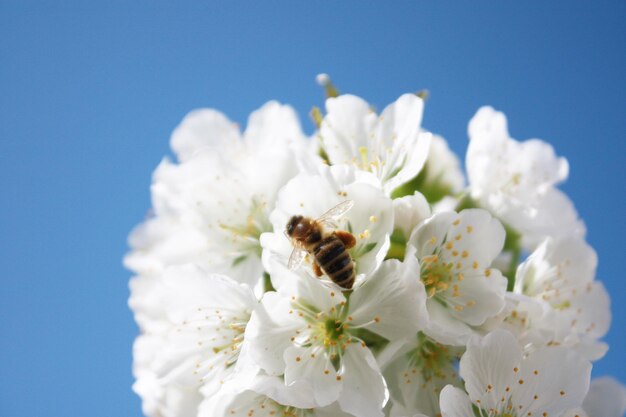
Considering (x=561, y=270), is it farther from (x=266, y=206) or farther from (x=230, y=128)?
(x=230, y=128)

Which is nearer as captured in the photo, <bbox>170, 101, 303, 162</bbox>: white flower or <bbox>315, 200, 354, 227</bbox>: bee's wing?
<bbox>315, 200, 354, 227</bbox>: bee's wing

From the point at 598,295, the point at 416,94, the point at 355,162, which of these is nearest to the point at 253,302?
the point at 355,162

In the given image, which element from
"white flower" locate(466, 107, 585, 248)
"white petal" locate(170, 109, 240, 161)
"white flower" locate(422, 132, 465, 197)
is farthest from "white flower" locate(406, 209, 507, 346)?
"white petal" locate(170, 109, 240, 161)

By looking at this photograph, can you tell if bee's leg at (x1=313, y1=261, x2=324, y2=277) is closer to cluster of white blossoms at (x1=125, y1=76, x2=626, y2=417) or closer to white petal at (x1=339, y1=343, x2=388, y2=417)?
cluster of white blossoms at (x1=125, y1=76, x2=626, y2=417)

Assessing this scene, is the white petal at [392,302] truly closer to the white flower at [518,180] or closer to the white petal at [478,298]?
the white petal at [478,298]

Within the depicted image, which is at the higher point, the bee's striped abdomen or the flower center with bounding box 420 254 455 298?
the flower center with bounding box 420 254 455 298

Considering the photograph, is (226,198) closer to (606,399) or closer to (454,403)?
(454,403)

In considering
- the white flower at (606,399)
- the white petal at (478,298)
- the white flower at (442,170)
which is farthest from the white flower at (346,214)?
the white flower at (606,399)
